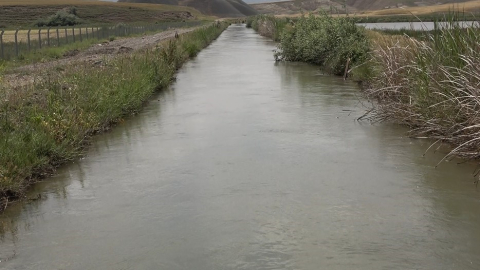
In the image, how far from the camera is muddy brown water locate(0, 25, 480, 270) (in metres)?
5.59

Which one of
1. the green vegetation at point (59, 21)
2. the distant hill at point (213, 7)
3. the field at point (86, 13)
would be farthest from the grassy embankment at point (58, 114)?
the distant hill at point (213, 7)

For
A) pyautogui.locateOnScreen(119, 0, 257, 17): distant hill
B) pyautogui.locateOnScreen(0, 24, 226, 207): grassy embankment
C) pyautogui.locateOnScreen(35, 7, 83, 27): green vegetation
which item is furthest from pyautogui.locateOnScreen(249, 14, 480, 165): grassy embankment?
pyautogui.locateOnScreen(119, 0, 257, 17): distant hill

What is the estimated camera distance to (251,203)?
22.7 ft

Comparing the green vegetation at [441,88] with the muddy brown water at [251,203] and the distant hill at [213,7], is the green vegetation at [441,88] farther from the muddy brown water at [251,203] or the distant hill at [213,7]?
the distant hill at [213,7]

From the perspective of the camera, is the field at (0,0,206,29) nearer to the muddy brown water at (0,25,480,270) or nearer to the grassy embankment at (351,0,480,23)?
the grassy embankment at (351,0,480,23)

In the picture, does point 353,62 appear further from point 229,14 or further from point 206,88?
point 229,14

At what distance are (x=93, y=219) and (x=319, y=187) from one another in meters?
2.84

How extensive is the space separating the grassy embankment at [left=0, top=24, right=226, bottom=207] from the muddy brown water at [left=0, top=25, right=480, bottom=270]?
0.29 metres

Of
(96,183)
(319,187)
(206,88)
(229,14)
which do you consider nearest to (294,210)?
(319,187)

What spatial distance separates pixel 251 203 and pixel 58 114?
13.0 feet

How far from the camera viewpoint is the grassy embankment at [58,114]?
7496 mm

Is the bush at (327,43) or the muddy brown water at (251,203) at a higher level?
the bush at (327,43)

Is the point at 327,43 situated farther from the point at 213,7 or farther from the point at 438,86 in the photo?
the point at 213,7

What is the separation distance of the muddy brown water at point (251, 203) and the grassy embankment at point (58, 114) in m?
0.29
